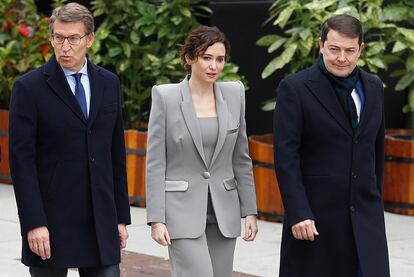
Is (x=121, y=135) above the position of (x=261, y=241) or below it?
above

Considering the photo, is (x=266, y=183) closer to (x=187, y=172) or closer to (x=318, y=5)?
(x=318, y=5)

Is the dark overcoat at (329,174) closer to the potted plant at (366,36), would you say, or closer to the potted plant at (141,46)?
the potted plant at (366,36)

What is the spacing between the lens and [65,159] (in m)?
5.28

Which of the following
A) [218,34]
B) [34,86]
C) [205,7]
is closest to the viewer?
[34,86]

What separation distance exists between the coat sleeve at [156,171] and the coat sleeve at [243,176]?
0.39 m

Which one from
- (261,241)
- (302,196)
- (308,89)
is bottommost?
(261,241)

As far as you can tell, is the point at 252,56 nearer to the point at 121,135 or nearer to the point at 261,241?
the point at 261,241

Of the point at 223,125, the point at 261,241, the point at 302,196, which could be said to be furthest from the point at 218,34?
the point at 261,241

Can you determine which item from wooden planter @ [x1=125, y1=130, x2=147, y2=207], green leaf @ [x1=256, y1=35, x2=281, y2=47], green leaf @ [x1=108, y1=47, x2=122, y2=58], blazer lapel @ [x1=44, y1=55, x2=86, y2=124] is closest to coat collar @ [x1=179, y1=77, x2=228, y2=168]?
blazer lapel @ [x1=44, y1=55, x2=86, y2=124]

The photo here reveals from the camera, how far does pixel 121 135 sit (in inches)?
219

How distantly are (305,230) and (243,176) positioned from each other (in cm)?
54

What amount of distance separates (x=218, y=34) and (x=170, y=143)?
23.0 inches

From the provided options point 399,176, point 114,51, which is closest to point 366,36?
point 399,176

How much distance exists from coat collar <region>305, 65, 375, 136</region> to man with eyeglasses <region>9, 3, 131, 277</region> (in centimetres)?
97
